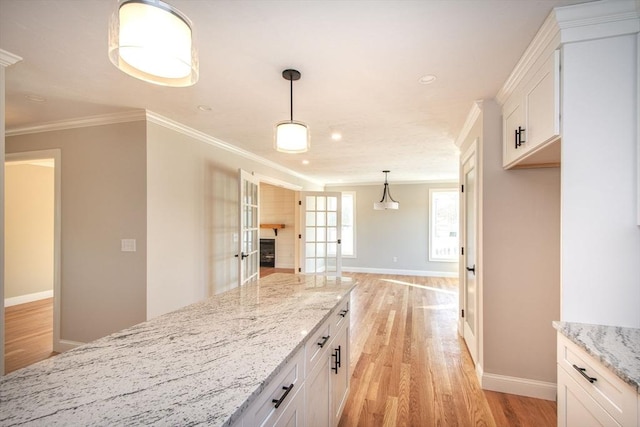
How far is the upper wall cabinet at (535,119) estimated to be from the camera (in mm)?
1574

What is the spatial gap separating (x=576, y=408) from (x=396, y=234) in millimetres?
6373

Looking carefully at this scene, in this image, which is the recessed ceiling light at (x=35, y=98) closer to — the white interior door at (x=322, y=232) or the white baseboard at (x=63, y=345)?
the white baseboard at (x=63, y=345)

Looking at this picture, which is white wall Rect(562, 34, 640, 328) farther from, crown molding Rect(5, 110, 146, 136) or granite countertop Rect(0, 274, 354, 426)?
crown molding Rect(5, 110, 146, 136)

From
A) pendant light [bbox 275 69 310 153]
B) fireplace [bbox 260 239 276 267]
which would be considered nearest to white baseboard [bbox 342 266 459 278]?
fireplace [bbox 260 239 276 267]

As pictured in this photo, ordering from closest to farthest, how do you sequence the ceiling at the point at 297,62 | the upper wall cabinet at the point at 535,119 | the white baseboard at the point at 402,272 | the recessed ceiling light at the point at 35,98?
1. the ceiling at the point at 297,62
2. the upper wall cabinet at the point at 535,119
3. the recessed ceiling light at the point at 35,98
4. the white baseboard at the point at 402,272

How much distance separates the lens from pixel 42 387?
0.87m

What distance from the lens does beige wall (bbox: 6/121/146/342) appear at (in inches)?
115

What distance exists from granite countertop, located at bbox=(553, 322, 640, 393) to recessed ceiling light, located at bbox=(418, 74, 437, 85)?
5.54 ft

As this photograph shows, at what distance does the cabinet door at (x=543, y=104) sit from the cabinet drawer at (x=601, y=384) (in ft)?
3.48

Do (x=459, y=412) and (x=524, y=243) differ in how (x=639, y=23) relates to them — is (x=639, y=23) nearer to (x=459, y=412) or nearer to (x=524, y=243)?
(x=524, y=243)

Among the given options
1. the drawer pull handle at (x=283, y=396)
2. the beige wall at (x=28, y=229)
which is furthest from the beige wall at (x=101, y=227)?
the beige wall at (x=28, y=229)

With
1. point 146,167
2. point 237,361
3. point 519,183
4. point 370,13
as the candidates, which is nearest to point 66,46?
point 146,167

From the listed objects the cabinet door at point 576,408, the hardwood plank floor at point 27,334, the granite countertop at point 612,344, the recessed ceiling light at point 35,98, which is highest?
the recessed ceiling light at point 35,98

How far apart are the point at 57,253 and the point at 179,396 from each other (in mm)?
3348
